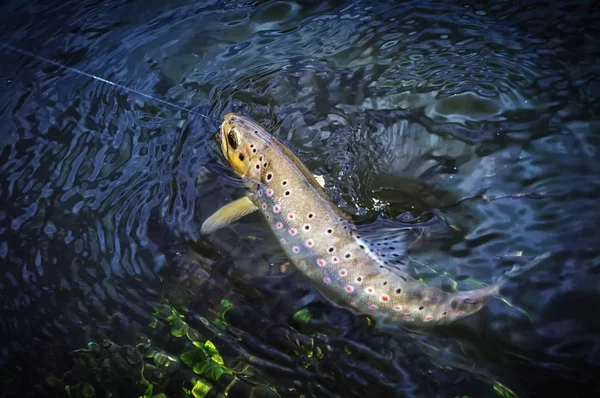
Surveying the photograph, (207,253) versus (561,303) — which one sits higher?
(207,253)

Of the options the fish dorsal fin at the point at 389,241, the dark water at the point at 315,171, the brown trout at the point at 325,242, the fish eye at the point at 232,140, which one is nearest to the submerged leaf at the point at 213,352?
the dark water at the point at 315,171

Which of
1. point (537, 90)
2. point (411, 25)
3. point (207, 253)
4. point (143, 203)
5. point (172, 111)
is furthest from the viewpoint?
point (411, 25)

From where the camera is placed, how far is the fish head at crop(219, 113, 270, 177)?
3.45 m

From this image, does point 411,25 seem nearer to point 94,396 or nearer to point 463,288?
point 463,288

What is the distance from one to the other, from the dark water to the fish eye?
30 cm

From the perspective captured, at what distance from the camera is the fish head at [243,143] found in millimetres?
3445

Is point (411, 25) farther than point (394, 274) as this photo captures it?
Yes

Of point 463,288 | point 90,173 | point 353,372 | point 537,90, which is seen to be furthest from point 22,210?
point 537,90

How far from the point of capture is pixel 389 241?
302 cm

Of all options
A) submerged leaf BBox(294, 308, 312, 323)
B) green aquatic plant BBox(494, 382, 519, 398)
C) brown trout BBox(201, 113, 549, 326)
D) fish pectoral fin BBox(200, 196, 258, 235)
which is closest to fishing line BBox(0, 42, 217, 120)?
brown trout BBox(201, 113, 549, 326)

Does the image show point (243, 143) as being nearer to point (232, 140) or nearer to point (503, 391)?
point (232, 140)

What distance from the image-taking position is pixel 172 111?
4.30m

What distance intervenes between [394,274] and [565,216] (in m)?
1.37

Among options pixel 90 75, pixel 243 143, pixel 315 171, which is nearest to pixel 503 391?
pixel 315 171
